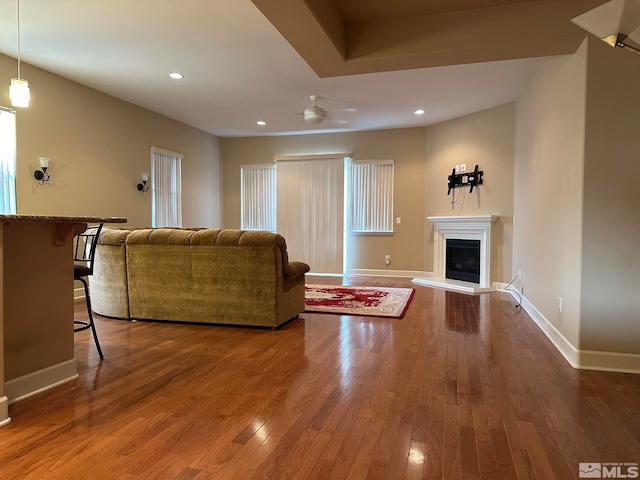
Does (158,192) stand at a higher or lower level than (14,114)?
lower

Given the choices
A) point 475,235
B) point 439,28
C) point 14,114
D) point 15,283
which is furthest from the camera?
point 475,235

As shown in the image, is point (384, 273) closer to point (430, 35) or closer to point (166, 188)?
point (166, 188)

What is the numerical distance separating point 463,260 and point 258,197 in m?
4.38

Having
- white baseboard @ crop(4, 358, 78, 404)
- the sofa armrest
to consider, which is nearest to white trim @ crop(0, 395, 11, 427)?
white baseboard @ crop(4, 358, 78, 404)

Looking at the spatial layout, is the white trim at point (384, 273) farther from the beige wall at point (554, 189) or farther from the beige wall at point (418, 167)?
the beige wall at point (554, 189)

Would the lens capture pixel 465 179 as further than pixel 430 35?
Yes

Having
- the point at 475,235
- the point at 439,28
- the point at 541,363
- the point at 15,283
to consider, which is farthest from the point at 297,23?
the point at 475,235

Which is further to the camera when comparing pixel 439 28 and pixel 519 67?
pixel 519 67

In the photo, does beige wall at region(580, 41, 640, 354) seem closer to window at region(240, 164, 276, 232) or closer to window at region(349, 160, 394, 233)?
window at region(349, 160, 394, 233)

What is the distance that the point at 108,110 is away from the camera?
570cm

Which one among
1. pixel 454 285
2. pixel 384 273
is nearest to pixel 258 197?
pixel 384 273

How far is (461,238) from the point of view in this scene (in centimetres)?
671

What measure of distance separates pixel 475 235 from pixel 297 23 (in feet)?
15.9

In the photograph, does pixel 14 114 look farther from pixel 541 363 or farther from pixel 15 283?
pixel 541 363
